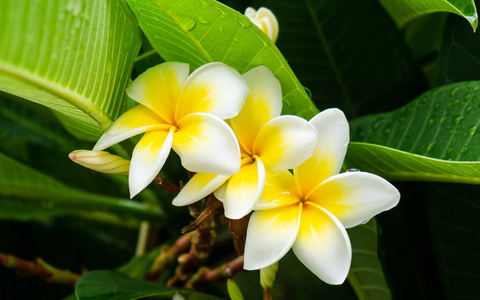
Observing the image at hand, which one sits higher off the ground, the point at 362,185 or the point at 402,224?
the point at 362,185

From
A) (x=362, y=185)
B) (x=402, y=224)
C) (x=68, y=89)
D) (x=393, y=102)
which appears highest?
(x=68, y=89)

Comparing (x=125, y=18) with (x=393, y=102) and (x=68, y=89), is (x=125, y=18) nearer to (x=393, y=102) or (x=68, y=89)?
(x=68, y=89)

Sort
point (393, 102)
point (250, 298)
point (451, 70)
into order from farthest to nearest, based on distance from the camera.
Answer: point (250, 298)
point (393, 102)
point (451, 70)

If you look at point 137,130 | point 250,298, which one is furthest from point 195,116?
point 250,298

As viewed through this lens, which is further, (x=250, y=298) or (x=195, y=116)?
(x=250, y=298)

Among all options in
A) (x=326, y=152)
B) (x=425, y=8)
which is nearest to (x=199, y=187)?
(x=326, y=152)

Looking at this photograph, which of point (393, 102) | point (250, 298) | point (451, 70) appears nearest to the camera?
point (451, 70)

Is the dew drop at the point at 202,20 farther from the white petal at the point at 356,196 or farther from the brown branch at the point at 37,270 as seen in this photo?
the brown branch at the point at 37,270

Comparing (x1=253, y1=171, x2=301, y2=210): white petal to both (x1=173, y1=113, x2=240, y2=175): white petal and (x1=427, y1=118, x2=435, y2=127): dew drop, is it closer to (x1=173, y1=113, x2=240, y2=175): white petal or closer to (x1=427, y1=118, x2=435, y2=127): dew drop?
(x1=173, y1=113, x2=240, y2=175): white petal
